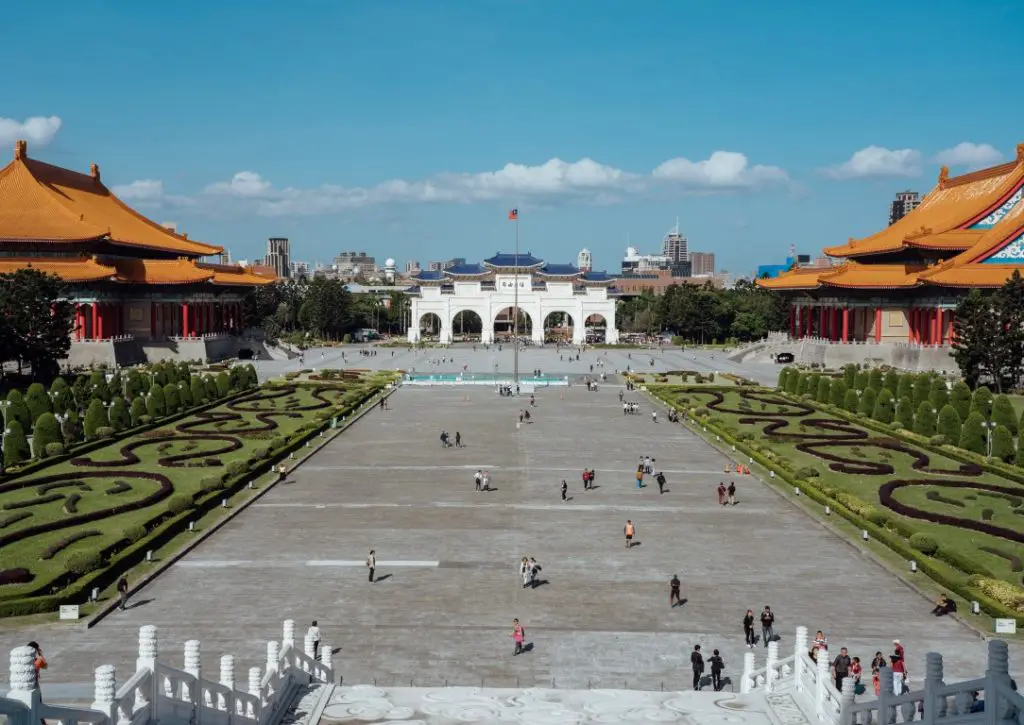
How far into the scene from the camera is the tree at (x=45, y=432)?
45.8 meters

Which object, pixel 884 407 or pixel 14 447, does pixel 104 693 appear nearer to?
pixel 14 447

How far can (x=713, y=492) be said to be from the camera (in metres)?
40.3

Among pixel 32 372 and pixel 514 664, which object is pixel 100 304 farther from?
pixel 514 664

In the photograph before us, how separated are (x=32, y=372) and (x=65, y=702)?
57571mm

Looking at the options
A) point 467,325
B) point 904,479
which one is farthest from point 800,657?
point 467,325

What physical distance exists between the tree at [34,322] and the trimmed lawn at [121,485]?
13.0 meters

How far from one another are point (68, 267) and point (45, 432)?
144 ft

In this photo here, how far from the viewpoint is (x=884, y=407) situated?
5703 cm

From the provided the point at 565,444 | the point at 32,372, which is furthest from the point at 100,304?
the point at 565,444

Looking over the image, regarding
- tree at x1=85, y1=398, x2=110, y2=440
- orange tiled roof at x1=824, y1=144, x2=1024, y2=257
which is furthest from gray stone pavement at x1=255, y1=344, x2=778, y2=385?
tree at x1=85, y1=398, x2=110, y2=440

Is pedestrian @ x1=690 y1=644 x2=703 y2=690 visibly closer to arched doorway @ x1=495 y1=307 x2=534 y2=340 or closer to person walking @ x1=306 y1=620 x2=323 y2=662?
person walking @ x1=306 y1=620 x2=323 y2=662

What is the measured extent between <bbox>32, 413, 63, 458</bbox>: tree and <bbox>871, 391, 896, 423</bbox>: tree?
3966cm

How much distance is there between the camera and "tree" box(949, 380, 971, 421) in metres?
53.9

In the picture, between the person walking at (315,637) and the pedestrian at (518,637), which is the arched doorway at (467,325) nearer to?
the pedestrian at (518,637)
